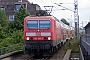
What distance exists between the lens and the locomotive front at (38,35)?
63.3 feet

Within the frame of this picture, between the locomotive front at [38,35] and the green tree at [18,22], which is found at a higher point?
the green tree at [18,22]

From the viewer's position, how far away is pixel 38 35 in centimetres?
1941

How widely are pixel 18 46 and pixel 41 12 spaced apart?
5.13 m

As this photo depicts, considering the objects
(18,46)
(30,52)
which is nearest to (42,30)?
(30,52)

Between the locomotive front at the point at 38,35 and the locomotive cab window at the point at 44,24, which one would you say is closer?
the locomotive front at the point at 38,35

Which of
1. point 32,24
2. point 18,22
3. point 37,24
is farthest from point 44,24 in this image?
point 18,22

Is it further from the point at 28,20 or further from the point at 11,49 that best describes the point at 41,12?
the point at 11,49

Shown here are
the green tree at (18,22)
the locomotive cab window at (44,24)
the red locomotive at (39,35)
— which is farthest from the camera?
the green tree at (18,22)

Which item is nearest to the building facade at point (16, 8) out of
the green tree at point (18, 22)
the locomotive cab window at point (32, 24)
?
the green tree at point (18, 22)

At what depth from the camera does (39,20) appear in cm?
1986

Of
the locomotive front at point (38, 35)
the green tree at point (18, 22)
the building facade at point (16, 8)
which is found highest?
the building facade at point (16, 8)

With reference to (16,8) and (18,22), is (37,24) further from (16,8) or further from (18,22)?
(16,8)

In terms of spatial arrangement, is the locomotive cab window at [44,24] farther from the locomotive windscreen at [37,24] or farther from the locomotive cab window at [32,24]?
the locomotive cab window at [32,24]

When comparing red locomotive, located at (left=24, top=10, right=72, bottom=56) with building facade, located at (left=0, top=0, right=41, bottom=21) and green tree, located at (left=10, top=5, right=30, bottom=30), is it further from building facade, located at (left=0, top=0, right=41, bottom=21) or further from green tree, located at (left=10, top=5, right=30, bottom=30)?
building facade, located at (left=0, top=0, right=41, bottom=21)
